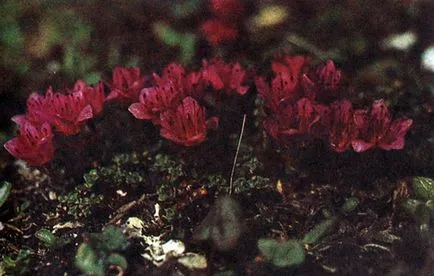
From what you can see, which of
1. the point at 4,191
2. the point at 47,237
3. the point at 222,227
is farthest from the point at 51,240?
the point at 222,227

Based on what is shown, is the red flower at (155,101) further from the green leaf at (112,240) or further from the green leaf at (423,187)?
the green leaf at (423,187)

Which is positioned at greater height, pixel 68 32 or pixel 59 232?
pixel 68 32

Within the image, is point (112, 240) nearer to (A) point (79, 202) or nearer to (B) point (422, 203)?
(A) point (79, 202)

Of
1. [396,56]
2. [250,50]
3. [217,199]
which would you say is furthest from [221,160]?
[396,56]

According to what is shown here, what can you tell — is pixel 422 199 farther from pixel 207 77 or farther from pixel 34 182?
pixel 34 182

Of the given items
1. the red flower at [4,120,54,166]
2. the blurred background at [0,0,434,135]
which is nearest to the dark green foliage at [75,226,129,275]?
the red flower at [4,120,54,166]

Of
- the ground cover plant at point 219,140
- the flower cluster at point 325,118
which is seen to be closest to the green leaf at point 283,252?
the ground cover plant at point 219,140
